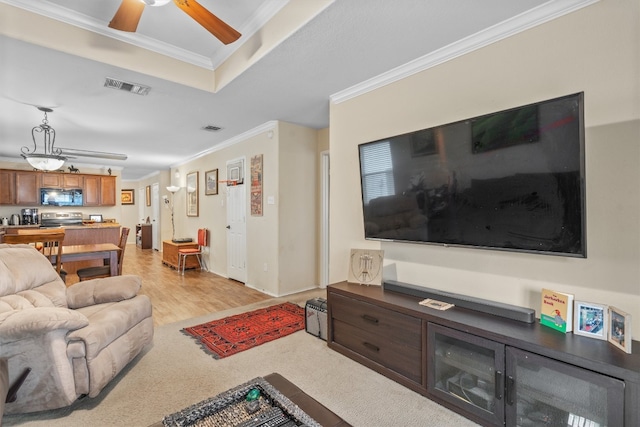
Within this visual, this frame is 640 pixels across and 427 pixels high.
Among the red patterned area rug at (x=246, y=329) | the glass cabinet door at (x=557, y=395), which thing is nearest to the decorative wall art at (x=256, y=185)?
the red patterned area rug at (x=246, y=329)

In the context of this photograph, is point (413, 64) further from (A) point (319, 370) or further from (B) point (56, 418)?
(B) point (56, 418)

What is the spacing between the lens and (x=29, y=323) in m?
1.64

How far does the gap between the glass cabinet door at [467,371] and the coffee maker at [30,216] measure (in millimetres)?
8616

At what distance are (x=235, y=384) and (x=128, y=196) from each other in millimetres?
11373

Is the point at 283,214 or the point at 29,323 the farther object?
the point at 283,214

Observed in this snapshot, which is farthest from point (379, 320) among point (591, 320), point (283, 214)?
point (283, 214)

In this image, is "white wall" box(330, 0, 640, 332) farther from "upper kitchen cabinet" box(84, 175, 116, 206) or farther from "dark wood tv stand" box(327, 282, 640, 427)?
"upper kitchen cabinet" box(84, 175, 116, 206)

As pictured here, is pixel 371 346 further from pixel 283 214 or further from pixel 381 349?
pixel 283 214

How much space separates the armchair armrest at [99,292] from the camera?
7.97 ft

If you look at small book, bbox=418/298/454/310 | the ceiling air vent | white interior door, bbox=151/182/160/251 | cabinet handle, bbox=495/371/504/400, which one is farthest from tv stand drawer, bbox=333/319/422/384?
white interior door, bbox=151/182/160/251

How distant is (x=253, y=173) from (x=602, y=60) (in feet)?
13.3

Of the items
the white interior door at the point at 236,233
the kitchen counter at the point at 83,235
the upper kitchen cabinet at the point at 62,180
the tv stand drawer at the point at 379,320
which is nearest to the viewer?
the tv stand drawer at the point at 379,320

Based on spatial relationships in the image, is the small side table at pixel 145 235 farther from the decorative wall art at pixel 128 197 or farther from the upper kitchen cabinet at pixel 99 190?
the decorative wall art at pixel 128 197

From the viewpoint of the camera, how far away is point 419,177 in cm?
228
